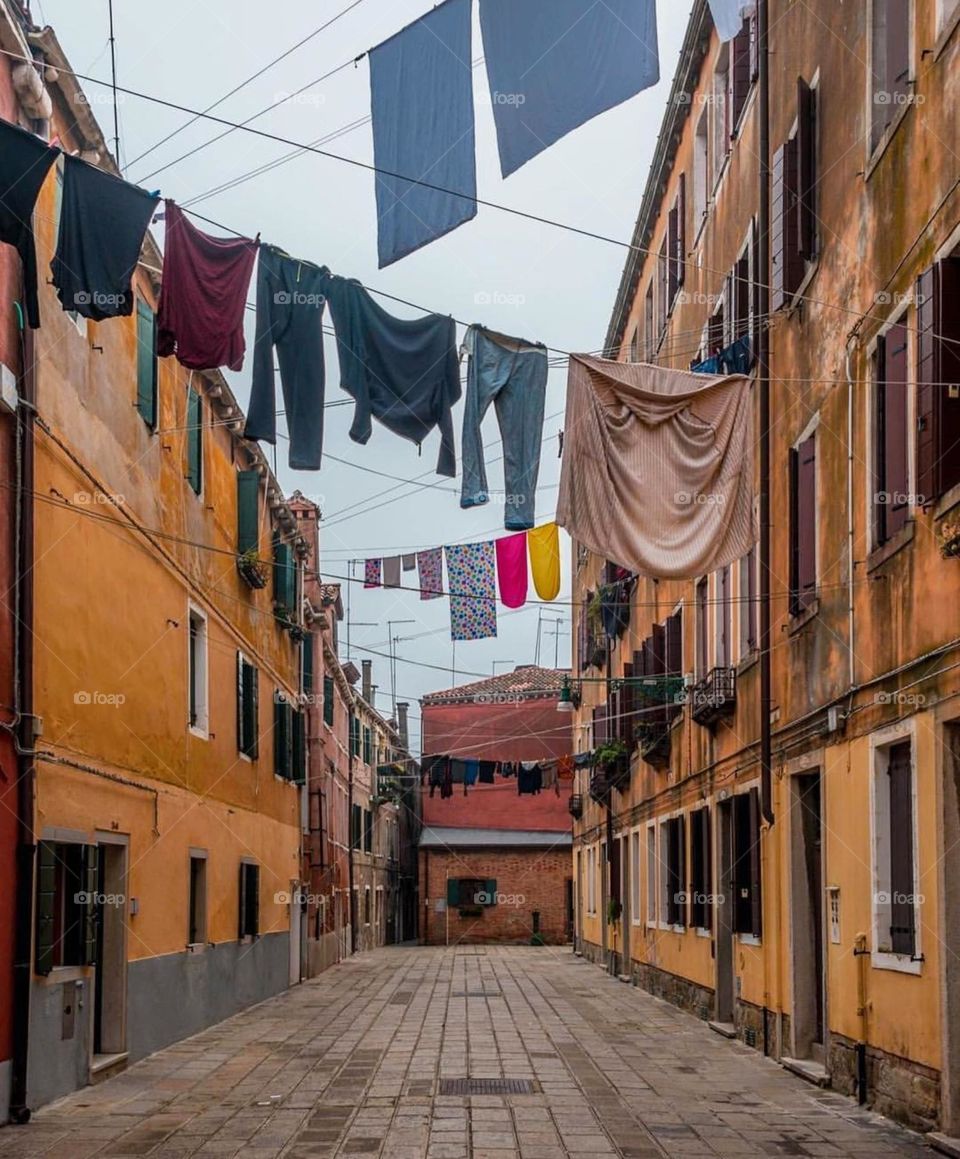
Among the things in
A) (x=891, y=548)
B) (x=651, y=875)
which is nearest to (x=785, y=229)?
(x=891, y=548)

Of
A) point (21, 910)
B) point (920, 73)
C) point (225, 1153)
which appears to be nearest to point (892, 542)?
point (920, 73)

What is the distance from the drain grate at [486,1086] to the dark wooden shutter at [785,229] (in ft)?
23.7

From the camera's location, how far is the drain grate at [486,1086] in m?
12.8

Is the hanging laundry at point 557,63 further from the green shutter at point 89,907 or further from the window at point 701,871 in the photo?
the window at point 701,871

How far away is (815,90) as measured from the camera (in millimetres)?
13922

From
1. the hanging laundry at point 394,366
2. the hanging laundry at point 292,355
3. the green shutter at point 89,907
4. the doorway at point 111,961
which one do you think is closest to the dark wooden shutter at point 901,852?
the hanging laundry at point 394,366

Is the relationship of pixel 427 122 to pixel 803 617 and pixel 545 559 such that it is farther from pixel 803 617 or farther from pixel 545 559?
pixel 545 559

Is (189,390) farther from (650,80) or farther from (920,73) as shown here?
(920,73)

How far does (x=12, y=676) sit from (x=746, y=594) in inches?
334

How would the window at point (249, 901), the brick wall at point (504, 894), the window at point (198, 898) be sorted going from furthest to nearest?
the brick wall at point (504, 894)
the window at point (249, 901)
the window at point (198, 898)

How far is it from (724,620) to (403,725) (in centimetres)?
5383

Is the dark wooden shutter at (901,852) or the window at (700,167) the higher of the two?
the window at (700,167)

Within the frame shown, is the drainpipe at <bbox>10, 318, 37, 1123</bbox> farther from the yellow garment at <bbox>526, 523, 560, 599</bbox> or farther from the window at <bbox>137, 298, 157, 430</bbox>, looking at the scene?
the yellow garment at <bbox>526, 523, 560, 599</bbox>

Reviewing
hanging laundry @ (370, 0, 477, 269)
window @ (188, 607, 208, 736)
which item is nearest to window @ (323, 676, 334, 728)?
window @ (188, 607, 208, 736)
